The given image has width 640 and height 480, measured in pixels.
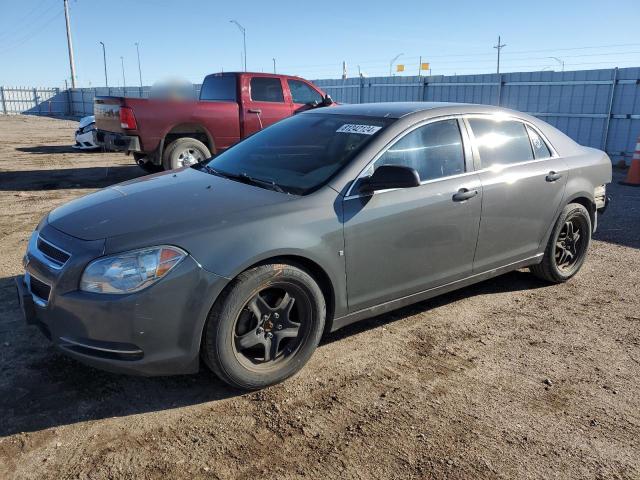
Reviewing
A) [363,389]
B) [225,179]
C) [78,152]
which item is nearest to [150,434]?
[363,389]

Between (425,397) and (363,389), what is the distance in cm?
37

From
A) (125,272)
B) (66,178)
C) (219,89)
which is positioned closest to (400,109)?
(125,272)

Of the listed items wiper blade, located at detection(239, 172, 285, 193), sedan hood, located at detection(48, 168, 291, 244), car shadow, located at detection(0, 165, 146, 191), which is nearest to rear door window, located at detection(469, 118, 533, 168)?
wiper blade, located at detection(239, 172, 285, 193)

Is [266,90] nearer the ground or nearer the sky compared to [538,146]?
nearer the sky

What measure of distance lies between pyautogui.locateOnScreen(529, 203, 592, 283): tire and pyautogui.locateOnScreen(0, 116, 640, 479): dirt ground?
1.56 feet

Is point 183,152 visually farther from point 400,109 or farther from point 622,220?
point 622,220

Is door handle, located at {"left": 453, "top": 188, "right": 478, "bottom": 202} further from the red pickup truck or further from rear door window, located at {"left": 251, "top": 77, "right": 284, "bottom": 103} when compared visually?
rear door window, located at {"left": 251, "top": 77, "right": 284, "bottom": 103}

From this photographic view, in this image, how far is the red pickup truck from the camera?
902 centimetres

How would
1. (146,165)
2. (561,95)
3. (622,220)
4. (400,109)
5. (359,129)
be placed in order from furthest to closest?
(561,95) → (146,165) → (622,220) → (400,109) → (359,129)

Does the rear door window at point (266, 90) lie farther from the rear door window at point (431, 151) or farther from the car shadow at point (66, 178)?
the rear door window at point (431, 151)

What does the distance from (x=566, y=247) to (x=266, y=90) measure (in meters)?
6.92

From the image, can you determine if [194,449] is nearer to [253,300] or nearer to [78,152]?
[253,300]

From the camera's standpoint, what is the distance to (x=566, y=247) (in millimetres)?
5121

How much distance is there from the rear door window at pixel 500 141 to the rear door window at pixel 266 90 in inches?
258
